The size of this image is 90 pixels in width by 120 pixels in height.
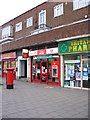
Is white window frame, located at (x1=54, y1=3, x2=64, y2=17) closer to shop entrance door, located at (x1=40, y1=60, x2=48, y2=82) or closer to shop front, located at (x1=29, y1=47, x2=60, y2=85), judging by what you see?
shop front, located at (x1=29, y1=47, x2=60, y2=85)

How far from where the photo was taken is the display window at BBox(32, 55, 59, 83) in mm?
14119

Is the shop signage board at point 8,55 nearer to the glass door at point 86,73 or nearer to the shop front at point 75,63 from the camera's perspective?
the shop front at point 75,63

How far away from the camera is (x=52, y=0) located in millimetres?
17156

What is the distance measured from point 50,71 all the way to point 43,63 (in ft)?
4.16

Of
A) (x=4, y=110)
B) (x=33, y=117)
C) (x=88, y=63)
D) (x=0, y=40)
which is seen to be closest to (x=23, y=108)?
(x=4, y=110)

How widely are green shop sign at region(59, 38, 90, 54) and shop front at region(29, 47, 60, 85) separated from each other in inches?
34.7

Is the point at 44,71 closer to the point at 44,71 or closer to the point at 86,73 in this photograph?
the point at 44,71

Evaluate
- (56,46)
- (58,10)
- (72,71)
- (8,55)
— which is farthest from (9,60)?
(72,71)

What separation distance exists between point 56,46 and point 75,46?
2411 mm

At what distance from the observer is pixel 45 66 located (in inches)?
603

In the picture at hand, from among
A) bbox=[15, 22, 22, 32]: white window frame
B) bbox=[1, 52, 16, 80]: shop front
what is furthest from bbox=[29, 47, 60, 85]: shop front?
bbox=[15, 22, 22, 32]: white window frame

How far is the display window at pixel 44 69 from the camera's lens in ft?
46.3

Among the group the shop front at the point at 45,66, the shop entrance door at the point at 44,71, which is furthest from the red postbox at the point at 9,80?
the shop entrance door at the point at 44,71

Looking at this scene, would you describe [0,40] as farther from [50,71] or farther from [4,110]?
[4,110]
